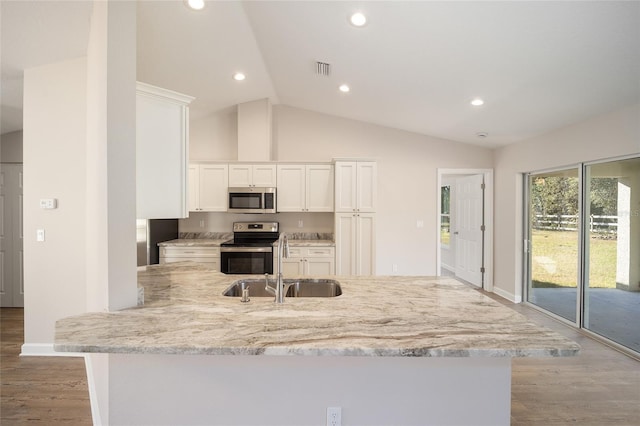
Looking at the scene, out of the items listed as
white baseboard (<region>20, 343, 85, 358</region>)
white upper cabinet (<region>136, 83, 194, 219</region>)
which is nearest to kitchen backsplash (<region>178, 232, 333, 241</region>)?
white baseboard (<region>20, 343, 85, 358</region>)

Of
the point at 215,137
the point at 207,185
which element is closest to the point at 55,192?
the point at 207,185

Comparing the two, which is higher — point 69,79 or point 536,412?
point 69,79

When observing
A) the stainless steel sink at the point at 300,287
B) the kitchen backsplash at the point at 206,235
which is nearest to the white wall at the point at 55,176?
the stainless steel sink at the point at 300,287

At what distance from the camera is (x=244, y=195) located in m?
4.62

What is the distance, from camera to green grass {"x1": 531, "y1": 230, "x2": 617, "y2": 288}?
338 cm

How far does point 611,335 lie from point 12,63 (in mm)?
6339

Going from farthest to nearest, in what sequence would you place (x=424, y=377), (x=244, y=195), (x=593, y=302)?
(x=244, y=195) < (x=593, y=302) < (x=424, y=377)

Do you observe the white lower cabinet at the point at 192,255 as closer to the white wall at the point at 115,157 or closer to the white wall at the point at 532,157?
the white wall at the point at 115,157

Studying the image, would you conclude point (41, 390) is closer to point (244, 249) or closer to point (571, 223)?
point (244, 249)

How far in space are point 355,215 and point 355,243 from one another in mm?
398

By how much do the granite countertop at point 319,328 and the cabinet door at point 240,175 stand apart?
2891 mm

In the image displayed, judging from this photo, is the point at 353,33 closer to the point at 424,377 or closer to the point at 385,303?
the point at 385,303

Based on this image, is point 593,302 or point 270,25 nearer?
point 270,25

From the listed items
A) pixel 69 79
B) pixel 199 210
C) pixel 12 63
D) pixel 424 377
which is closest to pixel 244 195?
pixel 199 210
